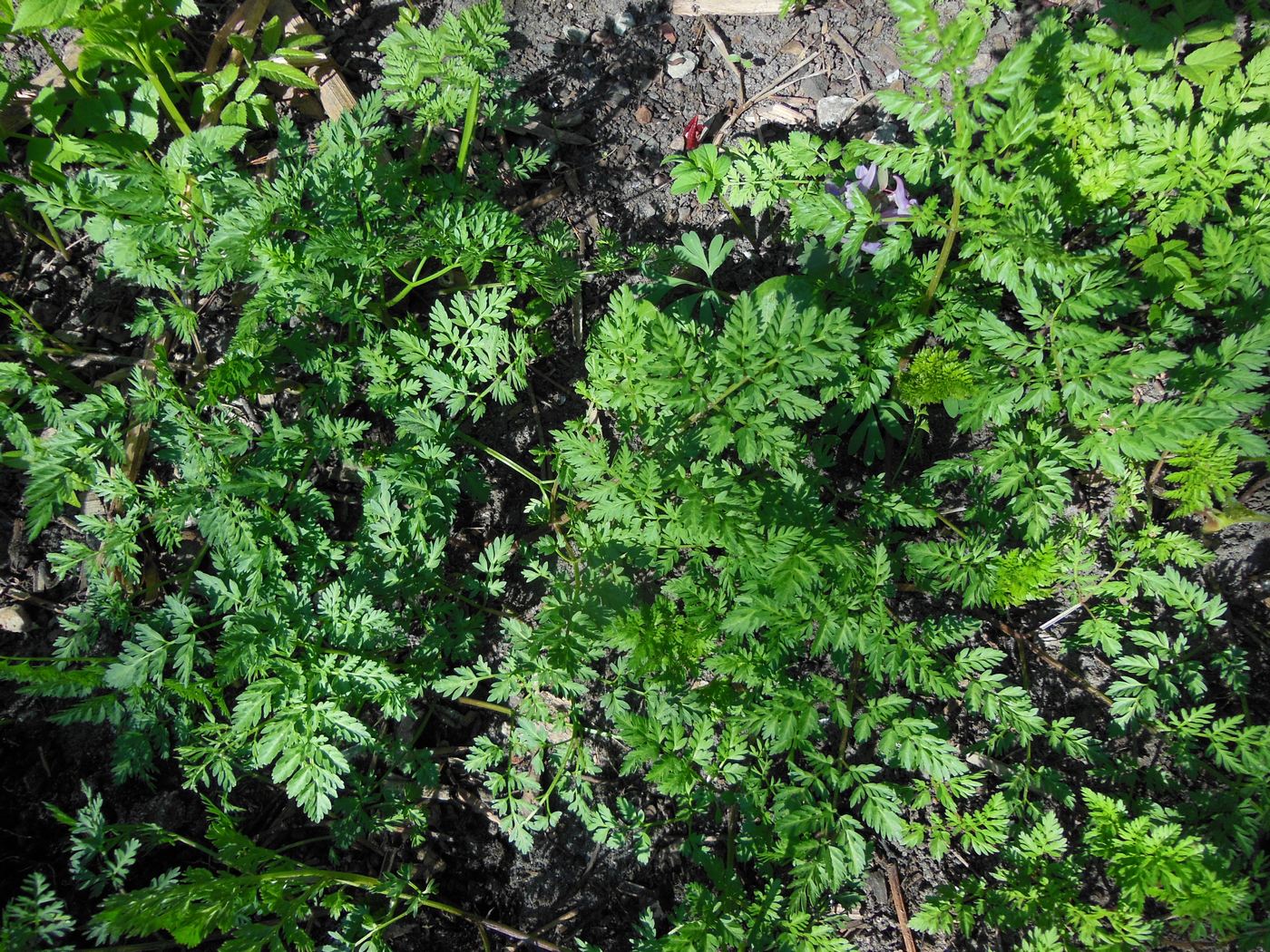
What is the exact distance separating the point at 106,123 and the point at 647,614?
10.3 feet

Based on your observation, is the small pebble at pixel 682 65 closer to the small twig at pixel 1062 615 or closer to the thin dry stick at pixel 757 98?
the thin dry stick at pixel 757 98

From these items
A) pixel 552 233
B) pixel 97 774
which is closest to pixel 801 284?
pixel 552 233

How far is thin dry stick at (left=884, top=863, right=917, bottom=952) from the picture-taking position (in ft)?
9.91

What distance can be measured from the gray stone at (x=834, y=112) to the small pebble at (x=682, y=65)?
65 cm

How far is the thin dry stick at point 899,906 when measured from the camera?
3020 mm

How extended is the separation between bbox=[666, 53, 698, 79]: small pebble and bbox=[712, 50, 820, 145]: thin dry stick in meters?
0.30

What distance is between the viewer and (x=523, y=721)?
2.88 metres

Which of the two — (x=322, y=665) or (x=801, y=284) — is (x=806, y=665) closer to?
(x=801, y=284)

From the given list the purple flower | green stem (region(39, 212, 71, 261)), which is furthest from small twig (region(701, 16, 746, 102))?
green stem (region(39, 212, 71, 261))

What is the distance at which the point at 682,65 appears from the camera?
3.86 metres

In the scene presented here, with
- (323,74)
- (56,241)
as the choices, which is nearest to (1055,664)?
(323,74)

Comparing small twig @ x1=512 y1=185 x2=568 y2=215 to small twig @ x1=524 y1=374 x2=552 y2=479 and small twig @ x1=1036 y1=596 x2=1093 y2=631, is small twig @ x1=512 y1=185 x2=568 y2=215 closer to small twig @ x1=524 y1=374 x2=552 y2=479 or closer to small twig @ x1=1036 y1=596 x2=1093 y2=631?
small twig @ x1=524 y1=374 x2=552 y2=479

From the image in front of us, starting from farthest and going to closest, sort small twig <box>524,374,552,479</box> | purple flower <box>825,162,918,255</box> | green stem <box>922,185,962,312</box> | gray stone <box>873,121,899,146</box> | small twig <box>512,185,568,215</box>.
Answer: small twig <box>512,185,568,215</box> < gray stone <box>873,121,899,146</box> < small twig <box>524,374,552,479</box> < purple flower <box>825,162,918,255</box> < green stem <box>922,185,962,312</box>

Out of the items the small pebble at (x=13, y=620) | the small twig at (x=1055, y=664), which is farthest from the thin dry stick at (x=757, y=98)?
the small pebble at (x=13, y=620)
